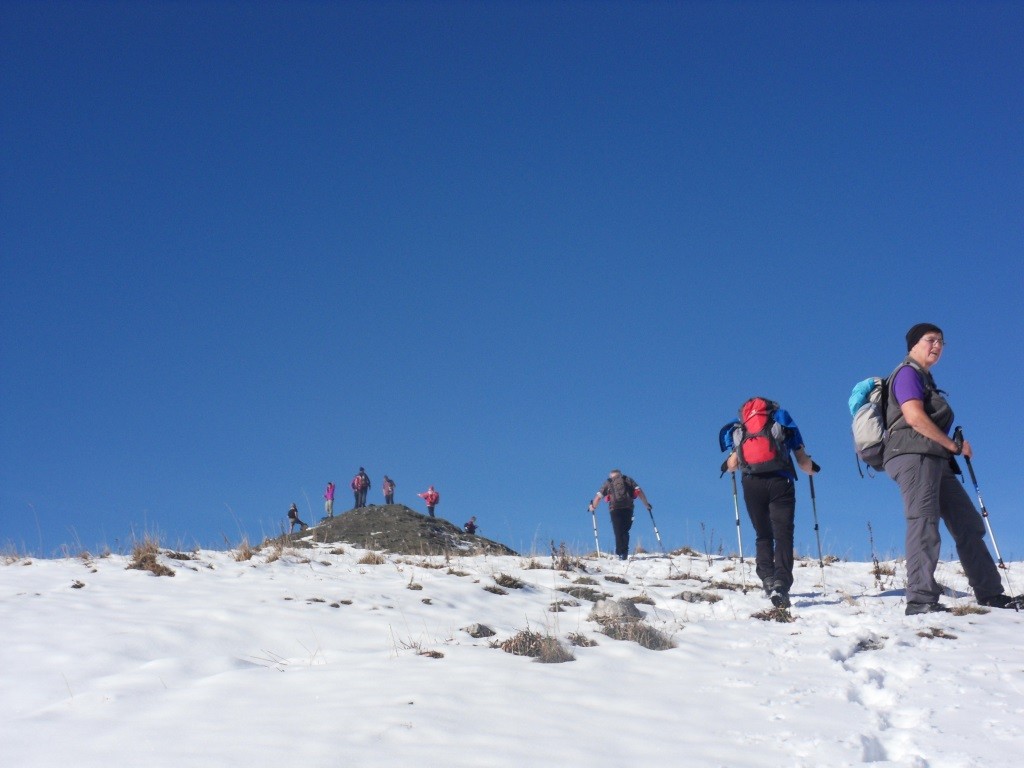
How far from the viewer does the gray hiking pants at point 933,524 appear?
6543 mm

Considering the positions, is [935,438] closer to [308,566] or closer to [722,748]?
[722,748]

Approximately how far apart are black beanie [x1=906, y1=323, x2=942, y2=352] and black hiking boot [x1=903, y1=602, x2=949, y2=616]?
230 centimetres

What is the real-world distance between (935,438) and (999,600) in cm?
160

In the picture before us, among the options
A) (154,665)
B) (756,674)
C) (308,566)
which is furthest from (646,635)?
(308,566)

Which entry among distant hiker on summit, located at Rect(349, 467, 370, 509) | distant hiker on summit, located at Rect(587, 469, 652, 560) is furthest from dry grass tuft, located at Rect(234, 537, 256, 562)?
distant hiker on summit, located at Rect(349, 467, 370, 509)

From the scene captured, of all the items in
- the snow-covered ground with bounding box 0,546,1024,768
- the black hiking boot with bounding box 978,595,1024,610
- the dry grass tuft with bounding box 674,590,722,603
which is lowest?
the snow-covered ground with bounding box 0,546,1024,768

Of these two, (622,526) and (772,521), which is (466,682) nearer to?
(772,521)

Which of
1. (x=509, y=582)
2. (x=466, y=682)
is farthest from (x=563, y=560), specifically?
(x=466, y=682)

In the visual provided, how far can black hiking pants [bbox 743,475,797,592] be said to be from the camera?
7762 mm

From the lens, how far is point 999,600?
675 cm

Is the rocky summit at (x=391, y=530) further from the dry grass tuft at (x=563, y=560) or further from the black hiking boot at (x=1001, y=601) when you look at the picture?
the black hiking boot at (x=1001, y=601)

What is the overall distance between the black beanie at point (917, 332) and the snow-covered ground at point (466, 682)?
7.93ft

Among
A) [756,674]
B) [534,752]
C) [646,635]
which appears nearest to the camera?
[534,752]

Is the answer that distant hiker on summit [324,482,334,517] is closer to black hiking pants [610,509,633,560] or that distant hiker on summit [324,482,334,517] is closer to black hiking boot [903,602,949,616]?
black hiking pants [610,509,633,560]
